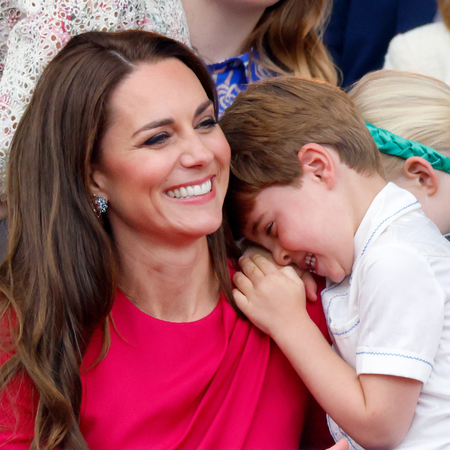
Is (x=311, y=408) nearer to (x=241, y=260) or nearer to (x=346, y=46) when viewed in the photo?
(x=241, y=260)

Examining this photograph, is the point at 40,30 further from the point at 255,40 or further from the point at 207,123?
the point at 255,40

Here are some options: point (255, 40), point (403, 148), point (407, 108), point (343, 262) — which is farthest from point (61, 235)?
point (255, 40)

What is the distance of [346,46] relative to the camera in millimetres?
2789

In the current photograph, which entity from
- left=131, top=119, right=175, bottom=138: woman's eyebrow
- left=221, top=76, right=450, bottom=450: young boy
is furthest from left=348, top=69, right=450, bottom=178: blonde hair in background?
left=131, top=119, right=175, bottom=138: woman's eyebrow

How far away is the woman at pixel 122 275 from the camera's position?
4.69ft

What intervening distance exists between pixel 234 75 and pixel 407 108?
0.67 meters

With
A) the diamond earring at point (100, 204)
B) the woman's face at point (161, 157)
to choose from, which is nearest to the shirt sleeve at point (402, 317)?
the woman's face at point (161, 157)

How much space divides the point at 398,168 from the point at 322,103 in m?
0.31

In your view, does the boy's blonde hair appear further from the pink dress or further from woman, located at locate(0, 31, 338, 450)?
the pink dress

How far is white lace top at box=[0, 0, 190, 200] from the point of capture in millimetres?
1745

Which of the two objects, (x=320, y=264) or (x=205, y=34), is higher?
(x=205, y=34)

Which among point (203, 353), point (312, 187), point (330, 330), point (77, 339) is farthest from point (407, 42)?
point (77, 339)

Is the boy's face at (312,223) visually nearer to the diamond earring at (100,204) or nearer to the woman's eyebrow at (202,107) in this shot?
the woman's eyebrow at (202,107)

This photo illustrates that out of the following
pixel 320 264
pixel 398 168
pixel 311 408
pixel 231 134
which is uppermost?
pixel 231 134
